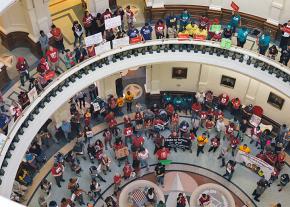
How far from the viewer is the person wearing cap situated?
18781mm

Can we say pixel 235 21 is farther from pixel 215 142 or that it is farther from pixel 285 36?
pixel 215 142

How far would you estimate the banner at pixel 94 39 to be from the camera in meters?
18.8

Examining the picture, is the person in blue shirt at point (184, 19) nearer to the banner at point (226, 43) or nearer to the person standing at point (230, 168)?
the banner at point (226, 43)

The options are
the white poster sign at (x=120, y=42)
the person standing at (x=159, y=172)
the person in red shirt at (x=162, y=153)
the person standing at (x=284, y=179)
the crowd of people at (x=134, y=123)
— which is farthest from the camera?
the person in red shirt at (x=162, y=153)

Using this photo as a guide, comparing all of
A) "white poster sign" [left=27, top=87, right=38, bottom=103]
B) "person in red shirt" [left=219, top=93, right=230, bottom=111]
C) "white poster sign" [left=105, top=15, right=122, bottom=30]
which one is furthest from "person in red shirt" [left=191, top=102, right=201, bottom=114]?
"white poster sign" [left=27, top=87, right=38, bottom=103]

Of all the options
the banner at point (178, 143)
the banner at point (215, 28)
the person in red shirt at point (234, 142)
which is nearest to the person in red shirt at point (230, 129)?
the person in red shirt at point (234, 142)

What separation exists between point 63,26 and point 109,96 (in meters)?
4.16

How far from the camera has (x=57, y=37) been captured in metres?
20.1

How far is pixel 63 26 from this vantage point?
2217 centimetres

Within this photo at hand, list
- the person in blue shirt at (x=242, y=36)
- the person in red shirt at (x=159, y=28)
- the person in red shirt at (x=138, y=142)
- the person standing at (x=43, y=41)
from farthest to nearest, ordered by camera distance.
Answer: the person in red shirt at (x=138, y=142)
the person in red shirt at (x=159, y=28)
the person in blue shirt at (x=242, y=36)
the person standing at (x=43, y=41)

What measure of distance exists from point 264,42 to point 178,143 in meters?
6.40

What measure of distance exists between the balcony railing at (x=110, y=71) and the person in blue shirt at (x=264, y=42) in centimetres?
28

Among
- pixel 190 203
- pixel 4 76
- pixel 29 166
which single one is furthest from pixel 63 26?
pixel 190 203

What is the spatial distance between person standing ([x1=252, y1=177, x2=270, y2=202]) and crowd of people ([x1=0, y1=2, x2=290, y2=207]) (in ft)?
0.15
